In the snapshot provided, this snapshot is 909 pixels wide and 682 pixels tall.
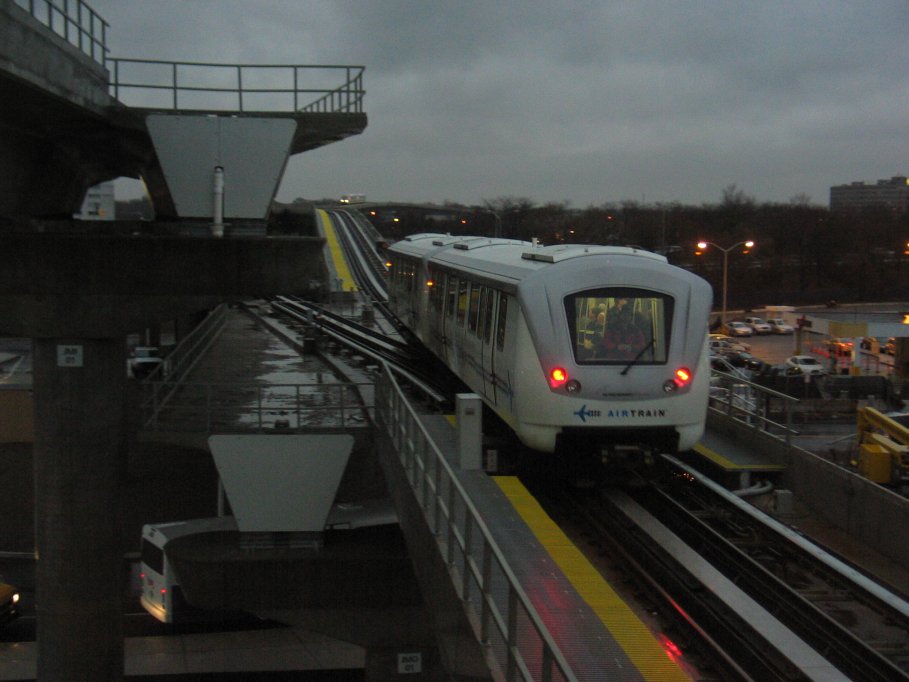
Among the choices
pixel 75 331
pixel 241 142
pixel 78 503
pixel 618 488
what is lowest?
pixel 78 503

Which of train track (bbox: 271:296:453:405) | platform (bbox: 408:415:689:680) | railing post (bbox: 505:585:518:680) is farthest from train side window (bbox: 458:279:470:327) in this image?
railing post (bbox: 505:585:518:680)

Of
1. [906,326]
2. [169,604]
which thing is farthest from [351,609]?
[906,326]

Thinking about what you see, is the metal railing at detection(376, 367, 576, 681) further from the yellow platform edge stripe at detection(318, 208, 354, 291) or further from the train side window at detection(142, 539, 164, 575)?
the yellow platform edge stripe at detection(318, 208, 354, 291)

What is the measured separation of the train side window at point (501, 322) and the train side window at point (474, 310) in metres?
1.23

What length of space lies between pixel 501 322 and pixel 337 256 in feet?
134

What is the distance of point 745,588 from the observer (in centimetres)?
824

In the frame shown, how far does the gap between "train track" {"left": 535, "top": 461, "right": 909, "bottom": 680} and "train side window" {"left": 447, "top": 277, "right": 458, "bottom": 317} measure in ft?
14.7

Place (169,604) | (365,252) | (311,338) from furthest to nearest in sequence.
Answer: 1. (365,252)
2. (311,338)
3. (169,604)

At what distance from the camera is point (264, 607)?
14875mm

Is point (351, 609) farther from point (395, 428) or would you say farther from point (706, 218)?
point (706, 218)

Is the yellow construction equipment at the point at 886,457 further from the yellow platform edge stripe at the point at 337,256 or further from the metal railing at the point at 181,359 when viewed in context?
the yellow platform edge stripe at the point at 337,256

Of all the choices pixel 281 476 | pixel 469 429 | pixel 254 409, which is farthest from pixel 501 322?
pixel 254 409

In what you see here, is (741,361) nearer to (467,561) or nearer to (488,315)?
(488,315)

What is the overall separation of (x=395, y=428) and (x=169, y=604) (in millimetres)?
7553
